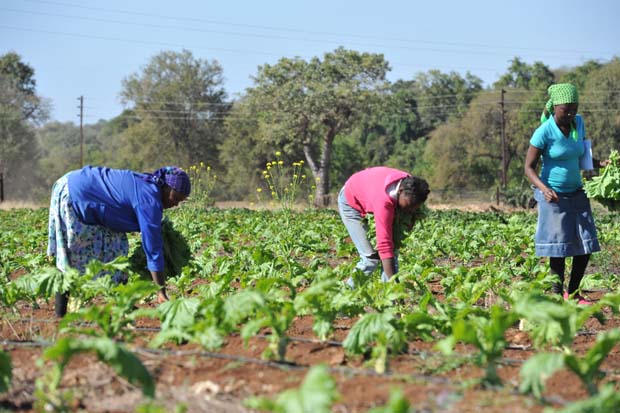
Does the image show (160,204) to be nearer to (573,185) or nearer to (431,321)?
(431,321)

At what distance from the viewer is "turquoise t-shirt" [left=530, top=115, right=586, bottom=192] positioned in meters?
5.86

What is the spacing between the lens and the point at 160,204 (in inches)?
199

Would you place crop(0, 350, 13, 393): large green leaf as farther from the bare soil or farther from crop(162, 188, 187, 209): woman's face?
crop(162, 188, 187, 209): woman's face

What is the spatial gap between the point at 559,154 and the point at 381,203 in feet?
5.37

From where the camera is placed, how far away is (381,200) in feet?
17.3

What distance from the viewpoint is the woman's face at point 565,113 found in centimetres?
571

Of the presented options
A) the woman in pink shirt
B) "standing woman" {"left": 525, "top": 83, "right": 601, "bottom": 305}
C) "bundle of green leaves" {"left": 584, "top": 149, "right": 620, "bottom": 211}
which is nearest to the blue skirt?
"standing woman" {"left": 525, "top": 83, "right": 601, "bottom": 305}

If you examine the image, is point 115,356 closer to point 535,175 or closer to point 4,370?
point 4,370

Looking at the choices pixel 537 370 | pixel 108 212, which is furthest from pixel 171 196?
pixel 537 370

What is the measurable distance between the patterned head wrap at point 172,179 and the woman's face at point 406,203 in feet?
4.87

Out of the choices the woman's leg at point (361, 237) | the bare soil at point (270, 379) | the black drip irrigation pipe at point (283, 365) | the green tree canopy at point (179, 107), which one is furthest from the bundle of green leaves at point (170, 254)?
the green tree canopy at point (179, 107)

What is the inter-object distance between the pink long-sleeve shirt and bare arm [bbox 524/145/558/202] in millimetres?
1176

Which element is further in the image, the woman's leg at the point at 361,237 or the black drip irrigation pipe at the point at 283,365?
the woman's leg at the point at 361,237

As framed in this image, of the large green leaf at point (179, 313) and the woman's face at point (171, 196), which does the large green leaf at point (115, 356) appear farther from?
the woman's face at point (171, 196)
